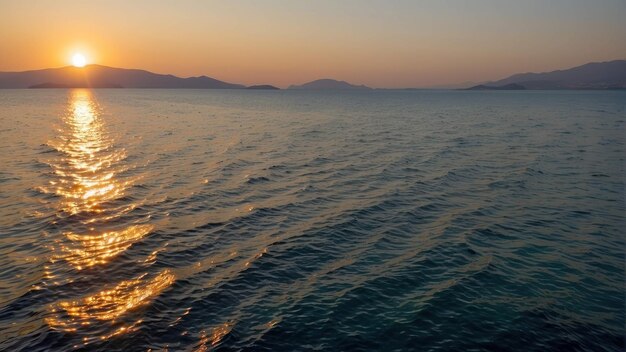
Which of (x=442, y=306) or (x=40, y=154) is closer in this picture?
(x=442, y=306)

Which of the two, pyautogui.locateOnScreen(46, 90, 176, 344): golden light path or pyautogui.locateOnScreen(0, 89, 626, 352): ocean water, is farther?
pyautogui.locateOnScreen(46, 90, 176, 344): golden light path

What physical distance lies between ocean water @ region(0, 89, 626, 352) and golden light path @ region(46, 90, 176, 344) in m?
0.13

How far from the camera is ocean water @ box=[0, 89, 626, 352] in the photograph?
16.8m

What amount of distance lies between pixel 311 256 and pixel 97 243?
13.5 metres

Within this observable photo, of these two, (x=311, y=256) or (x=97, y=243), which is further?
(x=97, y=243)

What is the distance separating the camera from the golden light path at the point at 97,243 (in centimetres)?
1748

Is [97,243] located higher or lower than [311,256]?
higher

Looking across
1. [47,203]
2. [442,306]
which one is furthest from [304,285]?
[47,203]

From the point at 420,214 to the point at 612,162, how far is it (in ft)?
123

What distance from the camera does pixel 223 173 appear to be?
4550 centimetres

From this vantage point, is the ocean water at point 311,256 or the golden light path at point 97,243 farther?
the golden light path at point 97,243

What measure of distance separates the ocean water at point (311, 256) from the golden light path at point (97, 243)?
0.13 meters

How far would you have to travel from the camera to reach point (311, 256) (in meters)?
24.2

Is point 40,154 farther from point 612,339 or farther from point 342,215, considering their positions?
point 612,339
